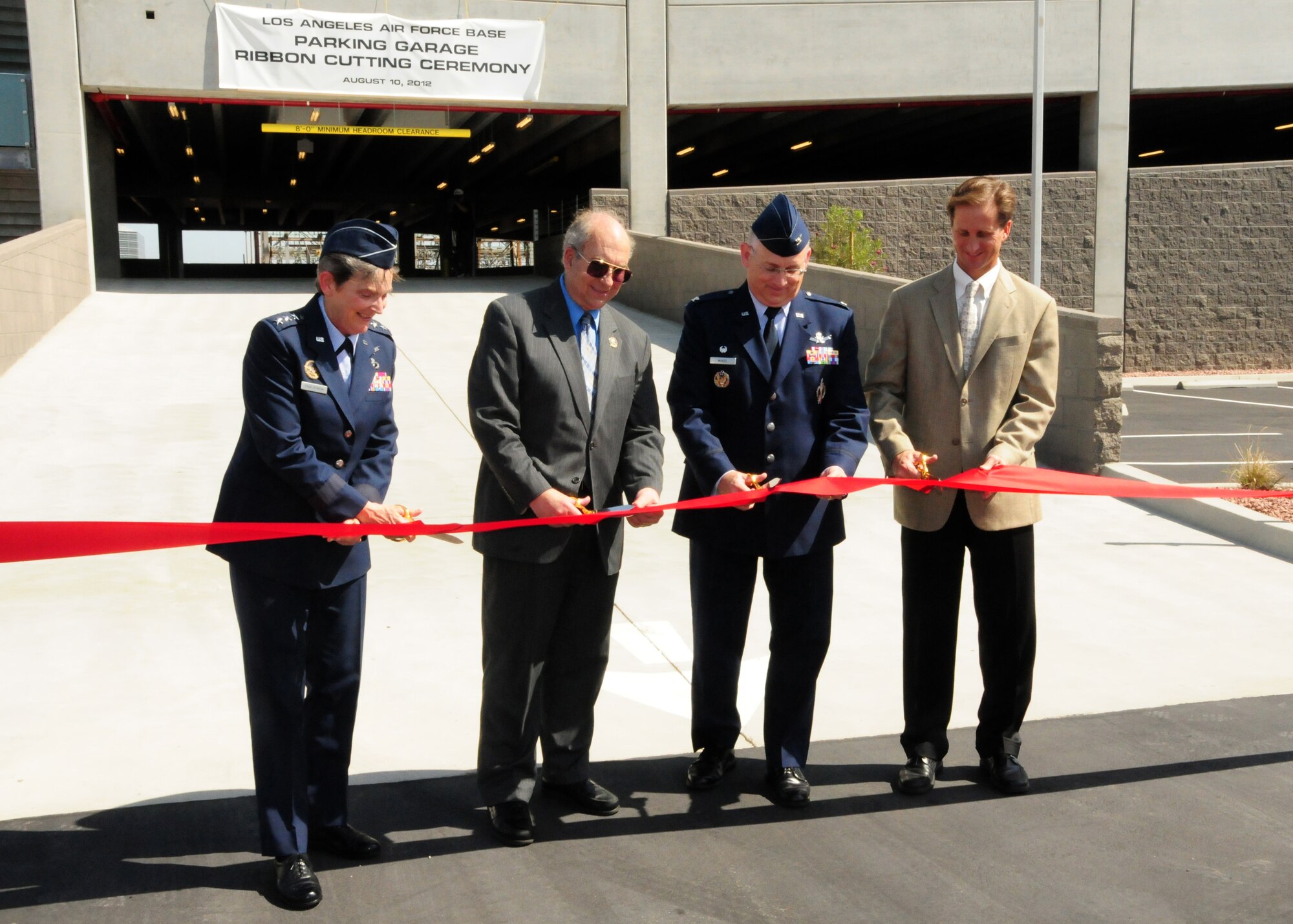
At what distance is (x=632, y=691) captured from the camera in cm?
539

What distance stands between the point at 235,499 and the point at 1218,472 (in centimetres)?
933

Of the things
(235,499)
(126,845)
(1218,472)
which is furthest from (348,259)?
(1218,472)

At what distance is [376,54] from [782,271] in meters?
18.0

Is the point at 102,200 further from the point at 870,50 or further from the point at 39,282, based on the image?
the point at 870,50

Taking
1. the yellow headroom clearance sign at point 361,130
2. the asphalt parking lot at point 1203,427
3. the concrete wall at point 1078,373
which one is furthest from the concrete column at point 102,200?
the asphalt parking lot at point 1203,427

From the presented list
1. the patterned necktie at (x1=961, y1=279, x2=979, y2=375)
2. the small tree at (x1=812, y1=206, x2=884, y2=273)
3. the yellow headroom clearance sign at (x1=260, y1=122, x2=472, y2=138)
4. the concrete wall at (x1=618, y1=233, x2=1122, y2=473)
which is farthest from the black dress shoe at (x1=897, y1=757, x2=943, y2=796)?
the yellow headroom clearance sign at (x1=260, y1=122, x2=472, y2=138)

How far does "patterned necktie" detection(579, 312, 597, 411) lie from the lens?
163 inches

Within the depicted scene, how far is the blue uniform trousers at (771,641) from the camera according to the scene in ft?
14.2

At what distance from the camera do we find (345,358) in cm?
378

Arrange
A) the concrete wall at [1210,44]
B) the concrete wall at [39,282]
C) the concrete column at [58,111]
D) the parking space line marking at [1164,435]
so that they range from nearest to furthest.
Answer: the parking space line marking at [1164,435] → the concrete wall at [39,282] → the concrete column at [58,111] → the concrete wall at [1210,44]

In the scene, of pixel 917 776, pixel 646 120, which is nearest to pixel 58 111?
pixel 646 120

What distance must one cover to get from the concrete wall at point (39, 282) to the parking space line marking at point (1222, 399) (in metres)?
15.7

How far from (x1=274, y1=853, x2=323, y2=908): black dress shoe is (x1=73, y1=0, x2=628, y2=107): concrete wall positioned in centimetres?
1881

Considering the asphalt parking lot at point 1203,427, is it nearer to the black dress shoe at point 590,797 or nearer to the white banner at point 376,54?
the black dress shoe at point 590,797
